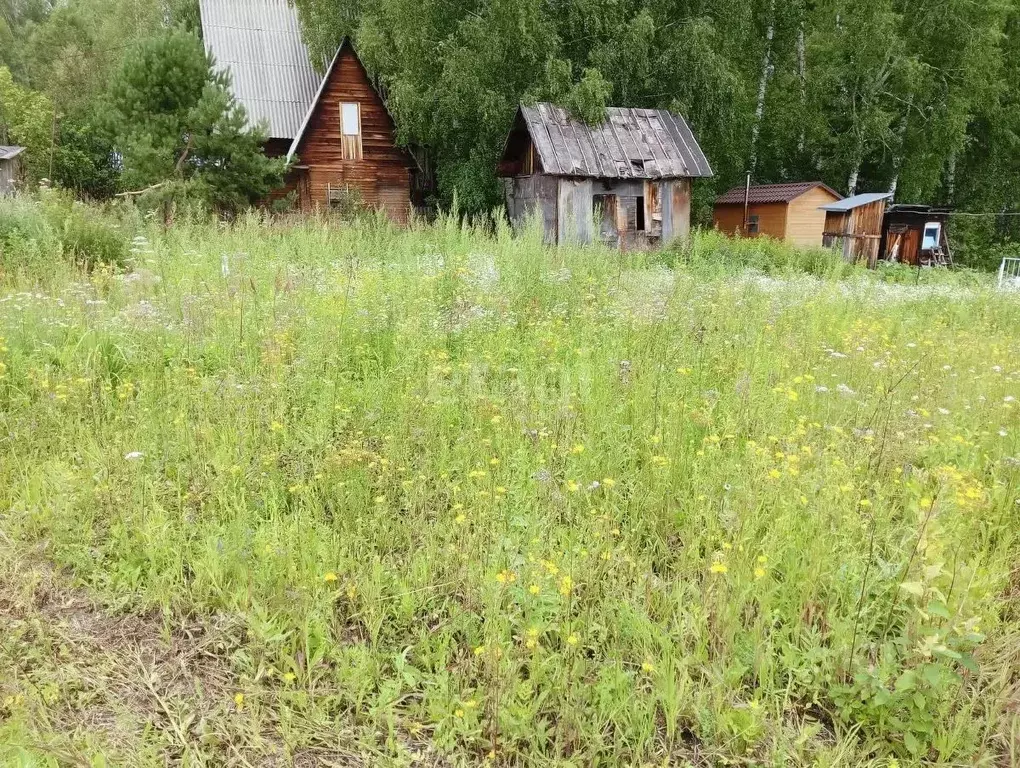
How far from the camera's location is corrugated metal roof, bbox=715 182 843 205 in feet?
75.5

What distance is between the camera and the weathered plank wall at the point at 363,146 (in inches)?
802

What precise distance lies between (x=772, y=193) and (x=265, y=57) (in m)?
17.7

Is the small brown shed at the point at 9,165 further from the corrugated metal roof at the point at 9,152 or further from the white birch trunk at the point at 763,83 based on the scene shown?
the white birch trunk at the point at 763,83

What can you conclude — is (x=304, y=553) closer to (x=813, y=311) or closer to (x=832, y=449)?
(x=832, y=449)

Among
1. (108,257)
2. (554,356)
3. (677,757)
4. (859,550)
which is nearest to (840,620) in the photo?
(859,550)

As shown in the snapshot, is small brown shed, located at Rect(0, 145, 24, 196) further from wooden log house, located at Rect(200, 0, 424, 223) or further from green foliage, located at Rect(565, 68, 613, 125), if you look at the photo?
green foliage, located at Rect(565, 68, 613, 125)

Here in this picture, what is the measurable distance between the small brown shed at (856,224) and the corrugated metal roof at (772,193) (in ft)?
3.33

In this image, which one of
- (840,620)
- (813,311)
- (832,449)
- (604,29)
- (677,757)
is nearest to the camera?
(677,757)

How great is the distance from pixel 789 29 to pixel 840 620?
27602 millimetres

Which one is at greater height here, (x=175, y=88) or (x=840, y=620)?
(x=175, y=88)

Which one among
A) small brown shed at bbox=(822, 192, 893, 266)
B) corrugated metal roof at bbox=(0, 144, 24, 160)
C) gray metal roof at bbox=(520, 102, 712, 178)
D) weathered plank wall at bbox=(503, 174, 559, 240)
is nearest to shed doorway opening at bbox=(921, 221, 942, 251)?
small brown shed at bbox=(822, 192, 893, 266)

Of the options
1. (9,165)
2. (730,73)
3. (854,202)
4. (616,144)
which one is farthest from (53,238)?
(9,165)

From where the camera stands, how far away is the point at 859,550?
3016 mm

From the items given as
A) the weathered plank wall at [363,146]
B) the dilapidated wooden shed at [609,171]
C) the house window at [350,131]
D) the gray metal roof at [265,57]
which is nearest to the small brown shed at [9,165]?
the gray metal roof at [265,57]
